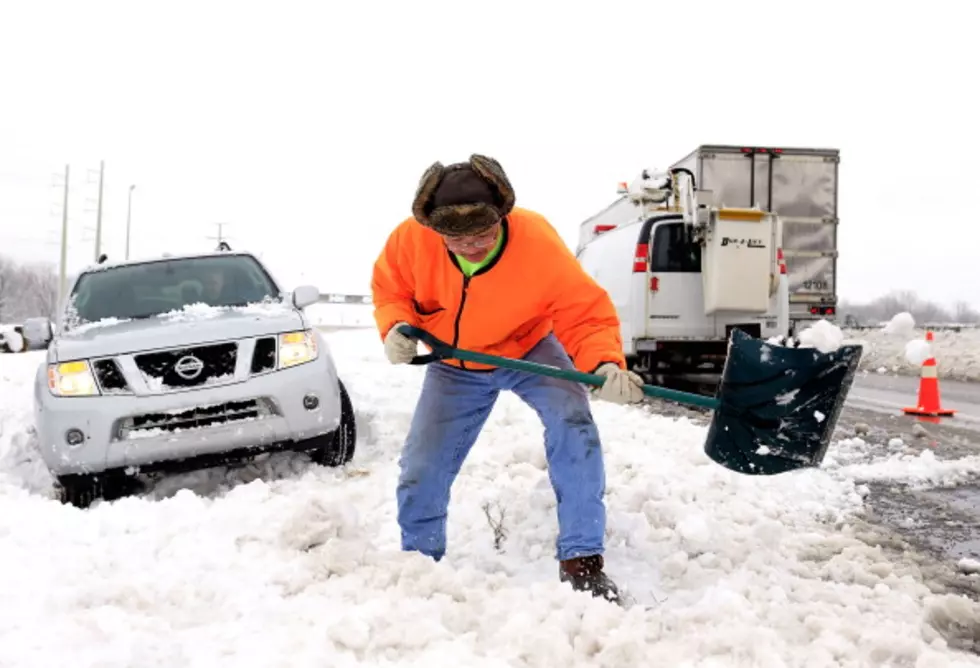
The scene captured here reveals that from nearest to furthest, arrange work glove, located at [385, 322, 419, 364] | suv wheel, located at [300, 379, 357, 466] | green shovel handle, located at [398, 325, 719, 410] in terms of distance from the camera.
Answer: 1. green shovel handle, located at [398, 325, 719, 410]
2. work glove, located at [385, 322, 419, 364]
3. suv wheel, located at [300, 379, 357, 466]

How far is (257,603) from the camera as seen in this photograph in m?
2.42

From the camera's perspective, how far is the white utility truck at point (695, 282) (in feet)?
28.5

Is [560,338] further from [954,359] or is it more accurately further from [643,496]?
[954,359]

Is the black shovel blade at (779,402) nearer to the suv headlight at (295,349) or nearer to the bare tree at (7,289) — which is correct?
the suv headlight at (295,349)

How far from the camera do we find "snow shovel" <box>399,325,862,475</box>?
10.2 ft

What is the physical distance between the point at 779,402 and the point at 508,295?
1.22m

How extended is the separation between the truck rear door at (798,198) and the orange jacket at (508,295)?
9214 mm

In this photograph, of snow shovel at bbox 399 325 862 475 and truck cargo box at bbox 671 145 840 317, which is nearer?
snow shovel at bbox 399 325 862 475

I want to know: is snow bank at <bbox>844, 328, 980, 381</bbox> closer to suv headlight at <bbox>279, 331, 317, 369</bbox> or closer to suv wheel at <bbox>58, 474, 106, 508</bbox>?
suv headlight at <bbox>279, 331, 317, 369</bbox>

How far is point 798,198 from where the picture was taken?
38.6 ft

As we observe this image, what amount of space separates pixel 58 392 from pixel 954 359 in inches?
626

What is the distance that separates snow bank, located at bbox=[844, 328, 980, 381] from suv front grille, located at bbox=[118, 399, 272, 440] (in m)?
11.3

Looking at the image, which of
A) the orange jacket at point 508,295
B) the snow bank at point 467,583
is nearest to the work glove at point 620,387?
the orange jacket at point 508,295

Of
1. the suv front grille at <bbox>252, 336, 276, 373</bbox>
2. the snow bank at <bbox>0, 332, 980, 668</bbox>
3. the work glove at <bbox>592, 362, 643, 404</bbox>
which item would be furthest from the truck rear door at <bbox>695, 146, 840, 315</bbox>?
the work glove at <bbox>592, 362, 643, 404</bbox>
